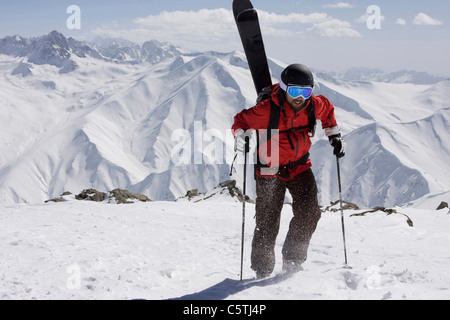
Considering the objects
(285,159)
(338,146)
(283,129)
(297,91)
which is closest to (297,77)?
(297,91)

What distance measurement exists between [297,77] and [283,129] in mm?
802

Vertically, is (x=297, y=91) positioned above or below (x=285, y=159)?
above

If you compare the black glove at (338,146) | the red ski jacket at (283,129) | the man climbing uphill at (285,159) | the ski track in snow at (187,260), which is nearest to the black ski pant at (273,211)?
the man climbing uphill at (285,159)

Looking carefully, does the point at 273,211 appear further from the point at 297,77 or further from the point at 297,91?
the point at 297,77

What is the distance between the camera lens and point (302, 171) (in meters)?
5.96

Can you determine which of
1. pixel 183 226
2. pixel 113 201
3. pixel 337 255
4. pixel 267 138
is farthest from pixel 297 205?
pixel 113 201

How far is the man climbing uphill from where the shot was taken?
554cm

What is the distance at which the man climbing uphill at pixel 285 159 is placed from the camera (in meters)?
5.54

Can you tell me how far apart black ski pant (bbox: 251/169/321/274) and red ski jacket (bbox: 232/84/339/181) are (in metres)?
0.15

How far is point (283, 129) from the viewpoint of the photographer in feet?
18.5

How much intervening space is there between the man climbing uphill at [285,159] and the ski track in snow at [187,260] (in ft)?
1.61

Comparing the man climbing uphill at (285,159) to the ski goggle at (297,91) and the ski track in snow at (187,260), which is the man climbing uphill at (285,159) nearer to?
the ski goggle at (297,91)
